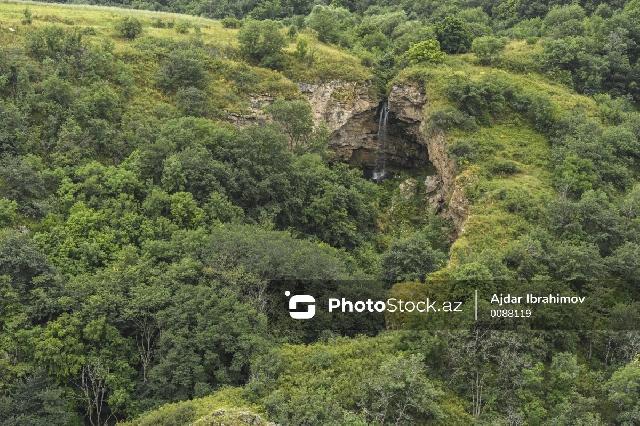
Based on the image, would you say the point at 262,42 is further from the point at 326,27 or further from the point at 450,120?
the point at 450,120

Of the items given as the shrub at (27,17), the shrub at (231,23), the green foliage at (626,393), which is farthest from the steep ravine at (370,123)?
the green foliage at (626,393)

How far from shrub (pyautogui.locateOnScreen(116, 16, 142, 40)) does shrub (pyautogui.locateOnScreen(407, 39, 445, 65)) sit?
18.1 m

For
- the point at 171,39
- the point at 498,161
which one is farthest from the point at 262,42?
the point at 498,161

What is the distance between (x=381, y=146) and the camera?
4741 centimetres

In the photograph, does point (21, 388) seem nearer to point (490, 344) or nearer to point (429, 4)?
point (490, 344)

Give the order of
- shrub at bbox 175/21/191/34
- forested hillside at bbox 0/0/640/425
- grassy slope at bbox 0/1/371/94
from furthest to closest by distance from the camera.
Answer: shrub at bbox 175/21/191/34 → grassy slope at bbox 0/1/371/94 → forested hillside at bbox 0/0/640/425

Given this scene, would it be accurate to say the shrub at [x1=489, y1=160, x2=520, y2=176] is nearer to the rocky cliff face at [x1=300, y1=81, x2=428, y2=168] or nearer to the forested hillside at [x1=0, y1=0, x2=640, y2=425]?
the forested hillside at [x1=0, y1=0, x2=640, y2=425]

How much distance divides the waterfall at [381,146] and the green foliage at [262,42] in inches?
308

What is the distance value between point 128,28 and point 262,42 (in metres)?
8.79

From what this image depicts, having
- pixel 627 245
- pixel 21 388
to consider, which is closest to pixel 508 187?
pixel 627 245

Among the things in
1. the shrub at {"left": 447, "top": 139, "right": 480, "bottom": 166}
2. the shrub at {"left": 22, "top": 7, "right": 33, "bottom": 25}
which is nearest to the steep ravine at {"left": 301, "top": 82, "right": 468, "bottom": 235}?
the shrub at {"left": 447, "top": 139, "right": 480, "bottom": 166}

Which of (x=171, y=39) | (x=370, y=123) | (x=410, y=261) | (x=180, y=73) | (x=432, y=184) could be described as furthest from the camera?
(x=370, y=123)

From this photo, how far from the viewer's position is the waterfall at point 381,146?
4728 cm

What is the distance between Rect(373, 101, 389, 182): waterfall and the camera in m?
47.3
